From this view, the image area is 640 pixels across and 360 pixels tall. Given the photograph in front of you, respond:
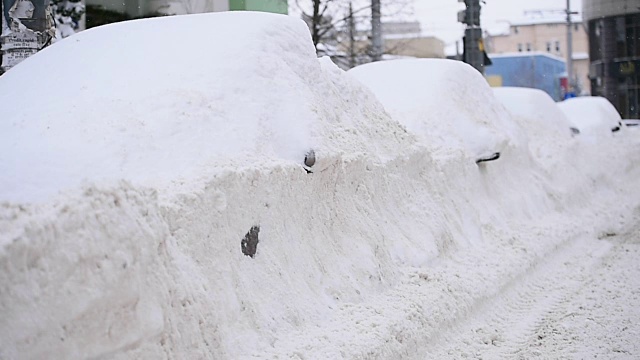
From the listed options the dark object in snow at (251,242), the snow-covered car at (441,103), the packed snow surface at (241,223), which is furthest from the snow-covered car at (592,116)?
the dark object in snow at (251,242)

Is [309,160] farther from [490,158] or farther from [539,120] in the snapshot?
[539,120]

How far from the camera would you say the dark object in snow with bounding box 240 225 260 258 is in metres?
4.98

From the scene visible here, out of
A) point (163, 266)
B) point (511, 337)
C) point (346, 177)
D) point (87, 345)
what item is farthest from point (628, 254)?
point (87, 345)

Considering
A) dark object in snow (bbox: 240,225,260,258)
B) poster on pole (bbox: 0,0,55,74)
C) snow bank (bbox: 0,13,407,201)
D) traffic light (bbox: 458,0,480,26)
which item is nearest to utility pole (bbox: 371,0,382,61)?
traffic light (bbox: 458,0,480,26)

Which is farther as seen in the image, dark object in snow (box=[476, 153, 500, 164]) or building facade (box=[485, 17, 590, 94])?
building facade (box=[485, 17, 590, 94])

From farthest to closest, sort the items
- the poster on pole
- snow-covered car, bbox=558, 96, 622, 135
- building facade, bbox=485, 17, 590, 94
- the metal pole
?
1. building facade, bbox=485, 17, 590, 94
2. the metal pole
3. snow-covered car, bbox=558, 96, 622, 135
4. the poster on pole

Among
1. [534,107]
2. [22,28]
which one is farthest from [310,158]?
[534,107]

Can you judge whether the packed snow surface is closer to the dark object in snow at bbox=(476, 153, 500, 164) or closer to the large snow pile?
the dark object in snow at bbox=(476, 153, 500, 164)

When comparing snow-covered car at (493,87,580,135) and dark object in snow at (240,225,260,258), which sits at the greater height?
dark object in snow at (240,225,260,258)

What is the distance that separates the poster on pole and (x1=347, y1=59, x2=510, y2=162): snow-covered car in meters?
3.75

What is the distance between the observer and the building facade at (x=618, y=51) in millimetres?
47406

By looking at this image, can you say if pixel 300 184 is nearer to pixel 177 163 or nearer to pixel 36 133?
pixel 177 163

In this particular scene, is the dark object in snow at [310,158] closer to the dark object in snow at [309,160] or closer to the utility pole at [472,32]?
the dark object in snow at [309,160]

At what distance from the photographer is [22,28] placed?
22.9 feet
